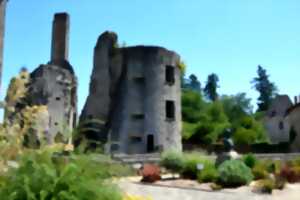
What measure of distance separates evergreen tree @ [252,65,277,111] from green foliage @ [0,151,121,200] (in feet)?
305

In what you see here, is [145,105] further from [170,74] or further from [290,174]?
[290,174]

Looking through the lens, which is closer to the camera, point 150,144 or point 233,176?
point 233,176

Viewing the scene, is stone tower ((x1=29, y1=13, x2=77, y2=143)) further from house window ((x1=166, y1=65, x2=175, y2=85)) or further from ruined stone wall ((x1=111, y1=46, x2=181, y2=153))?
house window ((x1=166, y1=65, x2=175, y2=85))

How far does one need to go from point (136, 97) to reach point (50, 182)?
33.5 metres

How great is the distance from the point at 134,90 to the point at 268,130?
39135 mm

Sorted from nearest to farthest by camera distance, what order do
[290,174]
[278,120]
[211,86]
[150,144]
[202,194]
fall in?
[202,194]
[290,174]
[150,144]
[278,120]
[211,86]

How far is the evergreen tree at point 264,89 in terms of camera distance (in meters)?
95.1

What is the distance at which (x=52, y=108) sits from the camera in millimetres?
31766

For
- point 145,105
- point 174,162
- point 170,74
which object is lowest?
point 174,162

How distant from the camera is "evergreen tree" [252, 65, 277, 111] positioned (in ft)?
312

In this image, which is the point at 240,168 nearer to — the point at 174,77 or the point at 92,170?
the point at 92,170

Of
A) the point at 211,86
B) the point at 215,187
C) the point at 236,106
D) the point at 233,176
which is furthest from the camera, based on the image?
the point at 211,86

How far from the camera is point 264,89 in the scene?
9581 cm

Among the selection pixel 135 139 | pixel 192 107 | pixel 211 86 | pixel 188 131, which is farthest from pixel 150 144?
pixel 211 86
